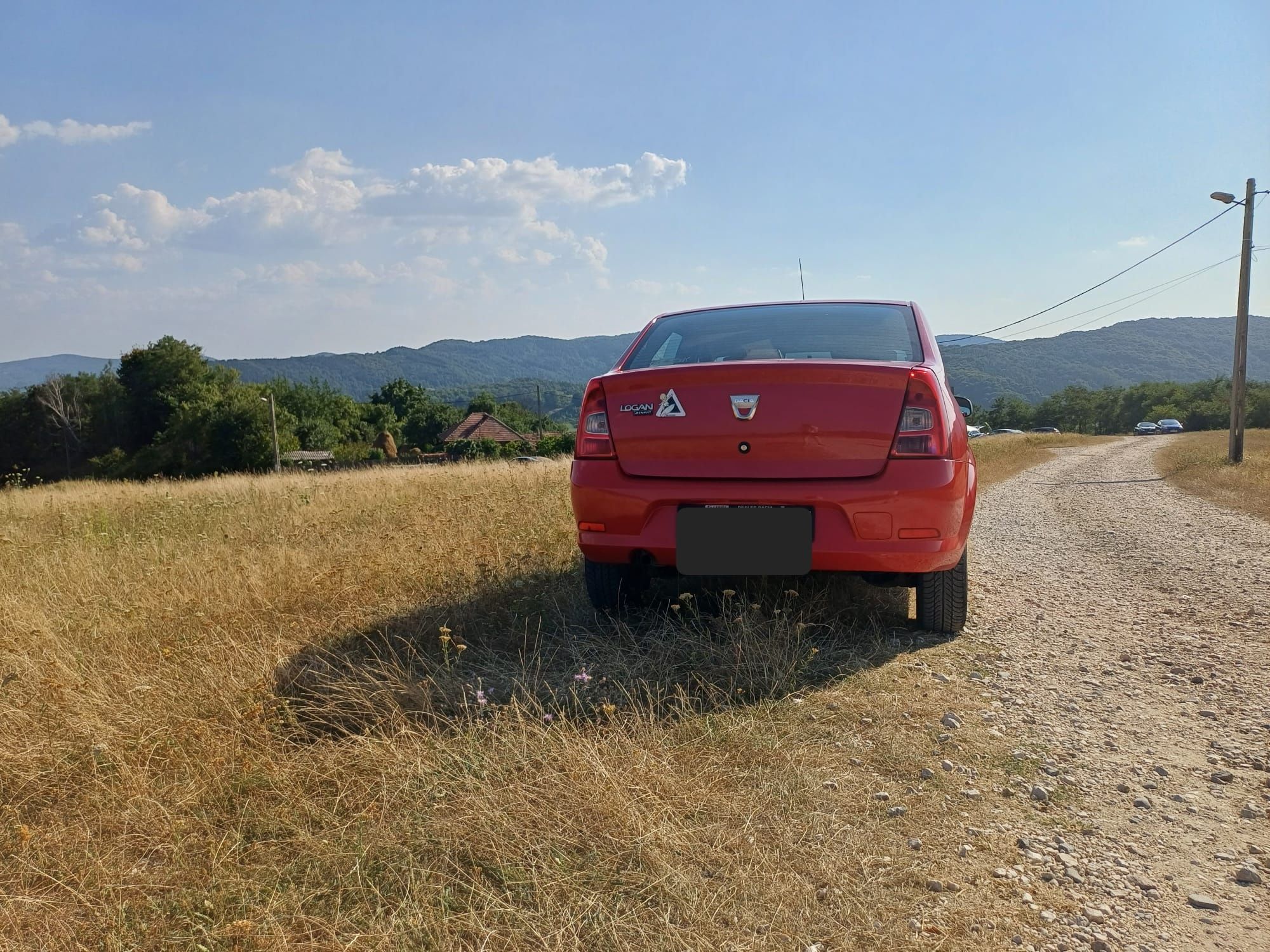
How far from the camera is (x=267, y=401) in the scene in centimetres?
4975

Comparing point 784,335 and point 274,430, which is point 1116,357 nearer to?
point 274,430

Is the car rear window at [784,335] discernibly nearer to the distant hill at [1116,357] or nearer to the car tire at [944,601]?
the car tire at [944,601]

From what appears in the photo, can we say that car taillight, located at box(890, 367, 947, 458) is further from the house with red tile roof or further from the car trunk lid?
the house with red tile roof

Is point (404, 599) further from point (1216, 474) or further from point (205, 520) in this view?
point (1216, 474)

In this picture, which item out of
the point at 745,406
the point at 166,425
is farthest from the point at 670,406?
the point at 166,425

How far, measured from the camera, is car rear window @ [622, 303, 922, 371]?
361cm

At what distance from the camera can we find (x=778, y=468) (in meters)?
3.11

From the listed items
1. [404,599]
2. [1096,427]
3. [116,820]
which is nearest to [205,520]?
[404,599]

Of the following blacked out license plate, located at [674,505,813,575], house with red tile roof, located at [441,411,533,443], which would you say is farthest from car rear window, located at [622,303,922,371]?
house with red tile roof, located at [441,411,533,443]

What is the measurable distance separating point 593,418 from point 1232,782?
2.50 metres

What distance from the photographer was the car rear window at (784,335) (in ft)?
11.8

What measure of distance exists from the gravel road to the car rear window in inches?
58.0

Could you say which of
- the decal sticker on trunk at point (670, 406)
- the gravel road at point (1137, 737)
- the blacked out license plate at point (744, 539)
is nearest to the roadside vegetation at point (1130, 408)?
the gravel road at point (1137, 737)

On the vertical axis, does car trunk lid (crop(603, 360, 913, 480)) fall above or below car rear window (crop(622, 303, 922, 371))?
below
